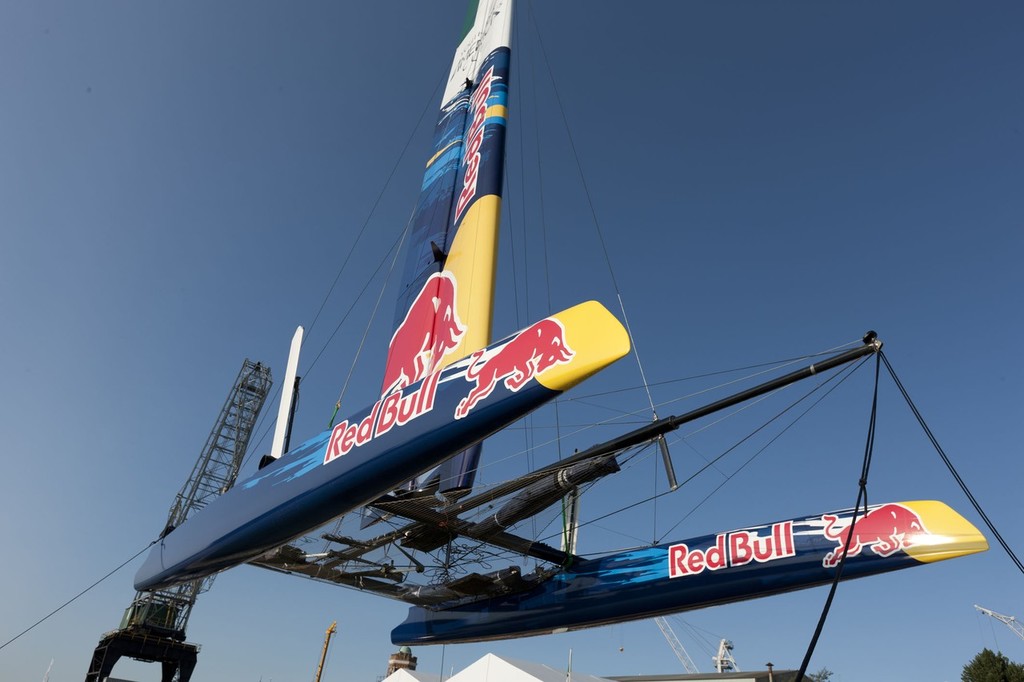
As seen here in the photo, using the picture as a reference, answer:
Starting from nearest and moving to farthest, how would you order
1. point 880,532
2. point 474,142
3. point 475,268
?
point 880,532
point 475,268
point 474,142

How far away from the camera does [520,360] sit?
406 centimetres

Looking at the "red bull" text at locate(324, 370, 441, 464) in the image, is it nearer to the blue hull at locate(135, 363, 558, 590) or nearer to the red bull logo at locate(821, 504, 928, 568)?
the blue hull at locate(135, 363, 558, 590)

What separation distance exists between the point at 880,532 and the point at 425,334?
4.39 meters

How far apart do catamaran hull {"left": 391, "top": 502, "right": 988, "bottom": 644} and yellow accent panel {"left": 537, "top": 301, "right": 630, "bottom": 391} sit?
2.96 metres

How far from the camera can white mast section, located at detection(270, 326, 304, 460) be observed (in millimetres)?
6609

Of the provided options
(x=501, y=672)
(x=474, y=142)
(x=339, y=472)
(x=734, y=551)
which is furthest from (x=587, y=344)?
(x=501, y=672)

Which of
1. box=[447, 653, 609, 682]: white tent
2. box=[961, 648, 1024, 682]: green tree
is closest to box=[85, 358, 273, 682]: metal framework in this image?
box=[447, 653, 609, 682]: white tent

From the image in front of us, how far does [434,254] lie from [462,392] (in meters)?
3.51

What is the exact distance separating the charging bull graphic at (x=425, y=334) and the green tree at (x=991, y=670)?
93.7 feet

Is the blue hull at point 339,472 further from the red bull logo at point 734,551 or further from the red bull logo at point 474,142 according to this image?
the red bull logo at point 474,142

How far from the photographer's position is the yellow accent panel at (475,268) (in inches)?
248

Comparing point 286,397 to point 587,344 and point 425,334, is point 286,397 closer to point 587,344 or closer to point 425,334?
point 425,334

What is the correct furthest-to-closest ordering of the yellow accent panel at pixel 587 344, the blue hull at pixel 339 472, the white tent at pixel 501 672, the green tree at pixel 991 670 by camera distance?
the green tree at pixel 991 670, the white tent at pixel 501 672, the blue hull at pixel 339 472, the yellow accent panel at pixel 587 344

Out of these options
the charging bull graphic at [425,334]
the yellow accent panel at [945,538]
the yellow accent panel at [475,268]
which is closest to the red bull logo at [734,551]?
the yellow accent panel at [945,538]
